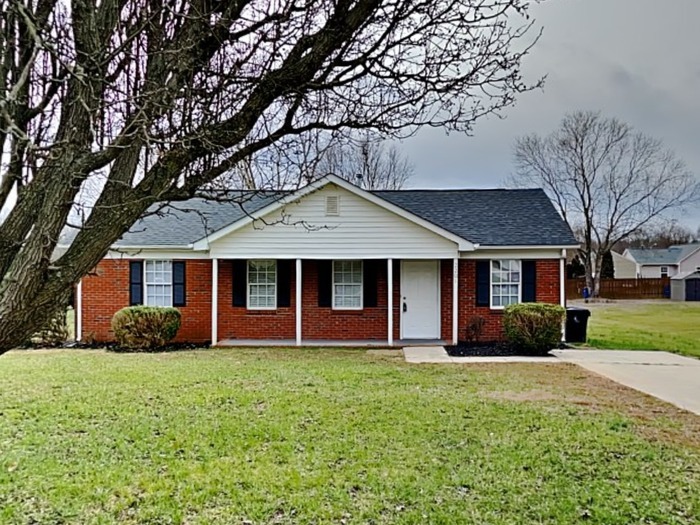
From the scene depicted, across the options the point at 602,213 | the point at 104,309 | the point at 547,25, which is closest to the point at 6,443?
the point at 547,25

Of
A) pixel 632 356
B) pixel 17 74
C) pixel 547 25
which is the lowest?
pixel 632 356

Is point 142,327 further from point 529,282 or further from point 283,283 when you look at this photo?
point 529,282

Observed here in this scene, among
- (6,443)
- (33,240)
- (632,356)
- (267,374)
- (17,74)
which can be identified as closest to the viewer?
(33,240)

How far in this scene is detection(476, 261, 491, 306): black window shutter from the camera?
637 inches

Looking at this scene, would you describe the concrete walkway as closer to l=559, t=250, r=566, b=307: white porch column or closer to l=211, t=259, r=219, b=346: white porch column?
l=559, t=250, r=566, b=307: white porch column

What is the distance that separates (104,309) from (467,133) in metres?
13.6

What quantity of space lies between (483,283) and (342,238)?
395cm

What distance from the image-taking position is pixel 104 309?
16484 mm

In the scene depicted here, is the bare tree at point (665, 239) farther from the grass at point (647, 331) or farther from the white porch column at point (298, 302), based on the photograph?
the white porch column at point (298, 302)

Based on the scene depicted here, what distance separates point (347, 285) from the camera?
16.6m

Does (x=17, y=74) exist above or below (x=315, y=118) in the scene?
below

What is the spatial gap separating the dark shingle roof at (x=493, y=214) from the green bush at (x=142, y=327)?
7495 millimetres

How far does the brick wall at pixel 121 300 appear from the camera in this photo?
16.4 metres

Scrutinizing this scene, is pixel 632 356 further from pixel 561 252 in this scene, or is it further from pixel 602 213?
pixel 602 213
